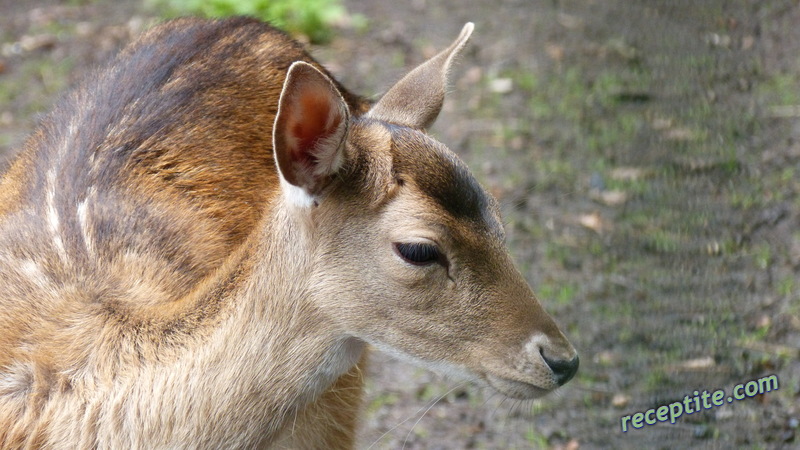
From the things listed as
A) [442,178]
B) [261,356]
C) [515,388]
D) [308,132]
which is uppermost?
[308,132]

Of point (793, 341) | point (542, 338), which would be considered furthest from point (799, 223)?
point (542, 338)

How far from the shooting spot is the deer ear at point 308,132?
117 inches

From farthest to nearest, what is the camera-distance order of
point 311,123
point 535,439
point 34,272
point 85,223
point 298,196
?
point 535,439 → point 85,223 → point 34,272 → point 298,196 → point 311,123

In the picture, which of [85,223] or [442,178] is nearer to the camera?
[442,178]

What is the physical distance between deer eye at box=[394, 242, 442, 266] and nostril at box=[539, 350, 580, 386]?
45 cm

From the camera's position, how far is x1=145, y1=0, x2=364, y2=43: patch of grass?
838 centimetres

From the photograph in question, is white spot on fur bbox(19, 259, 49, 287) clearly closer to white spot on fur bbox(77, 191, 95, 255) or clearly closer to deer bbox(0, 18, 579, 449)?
deer bbox(0, 18, 579, 449)

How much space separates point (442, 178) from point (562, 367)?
70 centimetres

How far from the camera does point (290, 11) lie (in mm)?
8539

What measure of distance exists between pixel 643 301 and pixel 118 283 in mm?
1885

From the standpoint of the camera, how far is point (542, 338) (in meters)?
3.12

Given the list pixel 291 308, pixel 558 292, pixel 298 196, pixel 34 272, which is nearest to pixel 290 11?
pixel 558 292

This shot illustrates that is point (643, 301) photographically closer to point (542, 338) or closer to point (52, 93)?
point (542, 338)

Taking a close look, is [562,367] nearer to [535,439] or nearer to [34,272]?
[535,439]
